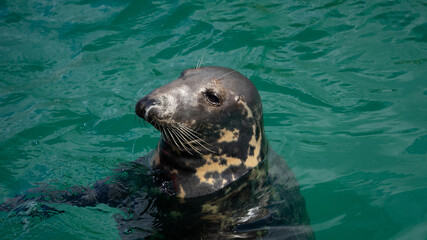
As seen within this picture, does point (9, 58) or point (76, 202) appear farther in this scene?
point (9, 58)

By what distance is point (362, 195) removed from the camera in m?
5.46

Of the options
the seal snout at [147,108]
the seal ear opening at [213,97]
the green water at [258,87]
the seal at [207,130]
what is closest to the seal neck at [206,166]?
the seal at [207,130]

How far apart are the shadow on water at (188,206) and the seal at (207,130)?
14cm

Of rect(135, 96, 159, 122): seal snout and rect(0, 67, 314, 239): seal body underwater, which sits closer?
rect(135, 96, 159, 122): seal snout

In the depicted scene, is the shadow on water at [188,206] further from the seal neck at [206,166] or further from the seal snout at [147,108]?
the seal snout at [147,108]

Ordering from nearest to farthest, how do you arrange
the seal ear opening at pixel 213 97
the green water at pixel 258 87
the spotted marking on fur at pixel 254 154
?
1. the seal ear opening at pixel 213 97
2. the spotted marking on fur at pixel 254 154
3. the green water at pixel 258 87

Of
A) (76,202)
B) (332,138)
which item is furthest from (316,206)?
(76,202)

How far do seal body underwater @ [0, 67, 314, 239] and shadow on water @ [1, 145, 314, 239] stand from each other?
1 cm

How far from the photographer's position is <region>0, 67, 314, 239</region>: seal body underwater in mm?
4281

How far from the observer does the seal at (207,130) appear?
4.40m

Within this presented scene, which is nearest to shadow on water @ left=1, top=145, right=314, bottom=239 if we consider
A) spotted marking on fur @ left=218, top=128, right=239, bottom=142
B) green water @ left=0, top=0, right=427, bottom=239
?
green water @ left=0, top=0, right=427, bottom=239

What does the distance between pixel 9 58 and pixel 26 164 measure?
373cm

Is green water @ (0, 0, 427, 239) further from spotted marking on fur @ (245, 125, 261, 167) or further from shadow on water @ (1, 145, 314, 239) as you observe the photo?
spotted marking on fur @ (245, 125, 261, 167)

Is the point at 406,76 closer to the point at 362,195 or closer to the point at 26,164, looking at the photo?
the point at 362,195
